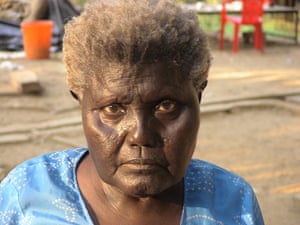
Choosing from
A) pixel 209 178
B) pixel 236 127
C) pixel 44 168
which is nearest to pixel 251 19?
pixel 236 127

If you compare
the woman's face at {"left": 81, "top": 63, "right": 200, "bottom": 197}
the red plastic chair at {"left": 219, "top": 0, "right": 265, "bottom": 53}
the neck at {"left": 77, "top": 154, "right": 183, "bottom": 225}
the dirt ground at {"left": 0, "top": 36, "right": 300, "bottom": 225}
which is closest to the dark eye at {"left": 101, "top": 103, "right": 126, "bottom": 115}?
the woman's face at {"left": 81, "top": 63, "right": 200, "bottom": 197}

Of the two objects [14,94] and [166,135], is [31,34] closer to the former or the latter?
[14,94]

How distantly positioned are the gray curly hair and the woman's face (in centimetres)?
3

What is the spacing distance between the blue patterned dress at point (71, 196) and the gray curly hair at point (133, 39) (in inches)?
10.9

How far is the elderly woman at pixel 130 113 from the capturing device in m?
1.31

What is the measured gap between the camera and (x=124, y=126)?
4.40 feet

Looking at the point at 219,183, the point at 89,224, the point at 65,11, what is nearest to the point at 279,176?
the point at 219,183

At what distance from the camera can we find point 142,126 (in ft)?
4.34

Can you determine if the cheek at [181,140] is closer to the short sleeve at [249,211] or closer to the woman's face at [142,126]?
the woman's face at [142,126]

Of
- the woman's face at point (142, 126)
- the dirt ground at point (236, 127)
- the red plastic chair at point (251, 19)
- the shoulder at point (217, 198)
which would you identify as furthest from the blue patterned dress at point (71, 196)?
the red plastic chair at point (251, 19)

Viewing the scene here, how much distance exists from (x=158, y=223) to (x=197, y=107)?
1.05ft

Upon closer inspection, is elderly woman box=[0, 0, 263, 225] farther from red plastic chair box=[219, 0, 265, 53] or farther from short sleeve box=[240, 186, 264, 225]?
red plastic chair box=[219, 0, 265, 53]

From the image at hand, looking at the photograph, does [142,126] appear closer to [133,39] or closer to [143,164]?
[143,164]

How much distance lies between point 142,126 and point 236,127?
15.3 feet
